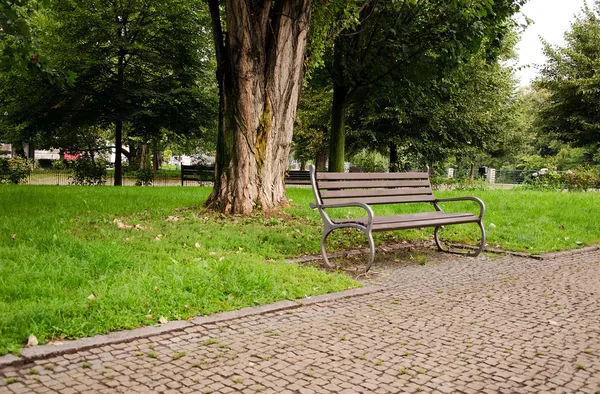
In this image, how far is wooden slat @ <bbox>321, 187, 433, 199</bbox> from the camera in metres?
6.93

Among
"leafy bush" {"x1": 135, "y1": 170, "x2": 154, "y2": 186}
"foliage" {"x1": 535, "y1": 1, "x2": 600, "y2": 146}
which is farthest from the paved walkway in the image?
"foliage" {"x1": 535, "y1": 1, "x2": 600, "y2": 146}

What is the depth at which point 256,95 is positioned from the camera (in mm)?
9273

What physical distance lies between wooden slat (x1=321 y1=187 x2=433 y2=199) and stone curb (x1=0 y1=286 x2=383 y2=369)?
1.94 m

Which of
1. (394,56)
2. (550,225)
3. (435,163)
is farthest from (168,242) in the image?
(435,163)

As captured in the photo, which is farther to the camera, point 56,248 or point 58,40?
point 58,40

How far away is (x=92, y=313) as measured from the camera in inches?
158

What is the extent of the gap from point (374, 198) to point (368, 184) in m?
0.22

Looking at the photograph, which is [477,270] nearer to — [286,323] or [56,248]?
[286,323]

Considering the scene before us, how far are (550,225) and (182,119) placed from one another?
16249mm

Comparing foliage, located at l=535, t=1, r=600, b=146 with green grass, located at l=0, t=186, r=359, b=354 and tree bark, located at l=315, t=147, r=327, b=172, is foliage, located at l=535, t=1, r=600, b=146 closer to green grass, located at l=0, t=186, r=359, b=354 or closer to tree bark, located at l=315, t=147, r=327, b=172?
tree bark, located at l=315, t=147, r=327, b=172

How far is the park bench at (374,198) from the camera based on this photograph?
252 inches

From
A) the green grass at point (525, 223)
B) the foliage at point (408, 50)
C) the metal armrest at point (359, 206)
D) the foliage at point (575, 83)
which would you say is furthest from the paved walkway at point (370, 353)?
the foliage at point (575, 83)

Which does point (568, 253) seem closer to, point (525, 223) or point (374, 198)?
point (525, 223)

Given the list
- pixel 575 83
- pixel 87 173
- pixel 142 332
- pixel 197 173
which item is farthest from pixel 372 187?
pixel 575 83
